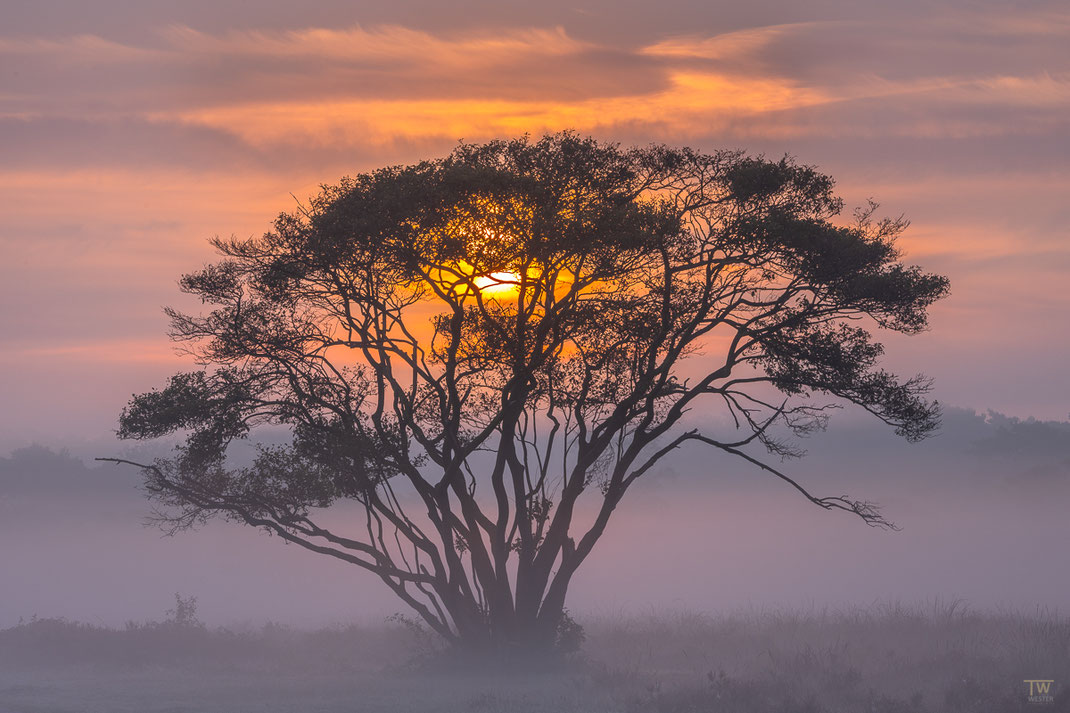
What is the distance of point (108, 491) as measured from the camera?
14962 cm

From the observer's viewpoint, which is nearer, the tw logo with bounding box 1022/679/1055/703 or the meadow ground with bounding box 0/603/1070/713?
the tw logo with bounding box 1022/679/1055/703

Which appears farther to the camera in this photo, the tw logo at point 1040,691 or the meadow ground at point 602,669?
the meadow ground at point 602,669

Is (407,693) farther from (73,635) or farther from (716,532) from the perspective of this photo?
(716,532)

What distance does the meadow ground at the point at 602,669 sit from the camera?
25.6 meters

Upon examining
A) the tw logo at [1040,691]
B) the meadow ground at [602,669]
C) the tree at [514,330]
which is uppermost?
the tree at [514,330]

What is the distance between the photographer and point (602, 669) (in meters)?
30.7

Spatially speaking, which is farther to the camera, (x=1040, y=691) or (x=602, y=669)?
(x=602, y=669)

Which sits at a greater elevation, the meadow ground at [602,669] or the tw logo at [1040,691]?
the meadow ground at [602,669]

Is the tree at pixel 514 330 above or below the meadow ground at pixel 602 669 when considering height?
above

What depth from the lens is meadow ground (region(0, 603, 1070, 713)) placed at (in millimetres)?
25625

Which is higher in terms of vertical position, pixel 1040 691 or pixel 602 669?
pixel 602 669

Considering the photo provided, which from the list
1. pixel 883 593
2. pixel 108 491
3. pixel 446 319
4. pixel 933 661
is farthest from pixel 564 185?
pixel 108 491

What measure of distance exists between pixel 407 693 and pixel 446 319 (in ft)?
32.4

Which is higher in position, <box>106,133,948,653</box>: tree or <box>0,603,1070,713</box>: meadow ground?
<box>106,133,948,653</box>: tree
